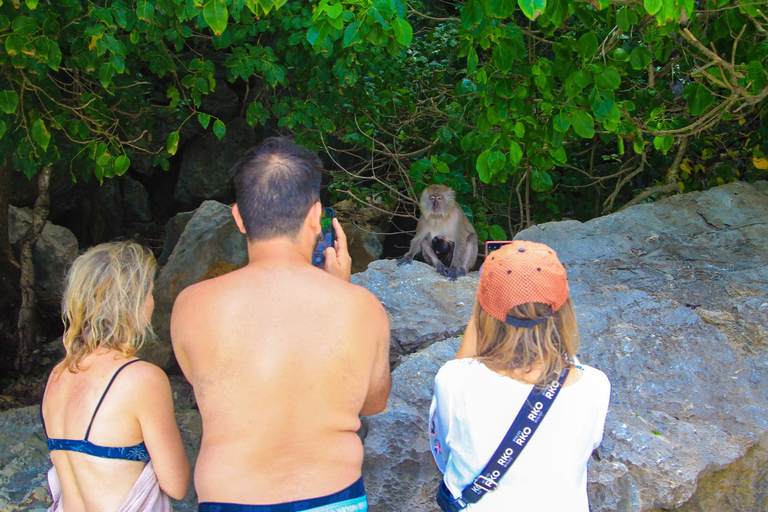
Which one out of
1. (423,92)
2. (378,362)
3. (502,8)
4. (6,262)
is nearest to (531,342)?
(378,362)

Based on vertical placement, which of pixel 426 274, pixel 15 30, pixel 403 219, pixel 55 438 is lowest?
pixel 403 219

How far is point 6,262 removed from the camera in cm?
618

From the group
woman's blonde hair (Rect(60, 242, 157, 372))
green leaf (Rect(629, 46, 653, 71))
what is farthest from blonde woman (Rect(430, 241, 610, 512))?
green leaf (Rect(629, 46, 653, 71))

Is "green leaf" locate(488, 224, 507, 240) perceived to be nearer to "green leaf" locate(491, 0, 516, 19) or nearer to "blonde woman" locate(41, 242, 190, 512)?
"green leaf" locate(491, 0, 516, 19)

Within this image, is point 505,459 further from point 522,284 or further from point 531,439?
point 522,284

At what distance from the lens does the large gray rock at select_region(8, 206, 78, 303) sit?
7238 mm

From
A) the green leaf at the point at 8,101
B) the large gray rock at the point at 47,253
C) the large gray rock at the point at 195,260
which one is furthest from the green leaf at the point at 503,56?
the large gray rock at the point at 47,253

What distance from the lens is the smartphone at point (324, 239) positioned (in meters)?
2.24

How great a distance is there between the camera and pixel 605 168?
24.8 feet

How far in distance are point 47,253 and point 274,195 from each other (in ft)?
21.4

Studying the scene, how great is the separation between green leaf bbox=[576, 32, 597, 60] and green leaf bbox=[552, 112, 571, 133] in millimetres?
340

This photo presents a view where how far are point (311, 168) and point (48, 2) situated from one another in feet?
10.6

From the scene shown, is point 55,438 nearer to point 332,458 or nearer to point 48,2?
point 332,458

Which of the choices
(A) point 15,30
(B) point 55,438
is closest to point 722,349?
(B) point 55,438
